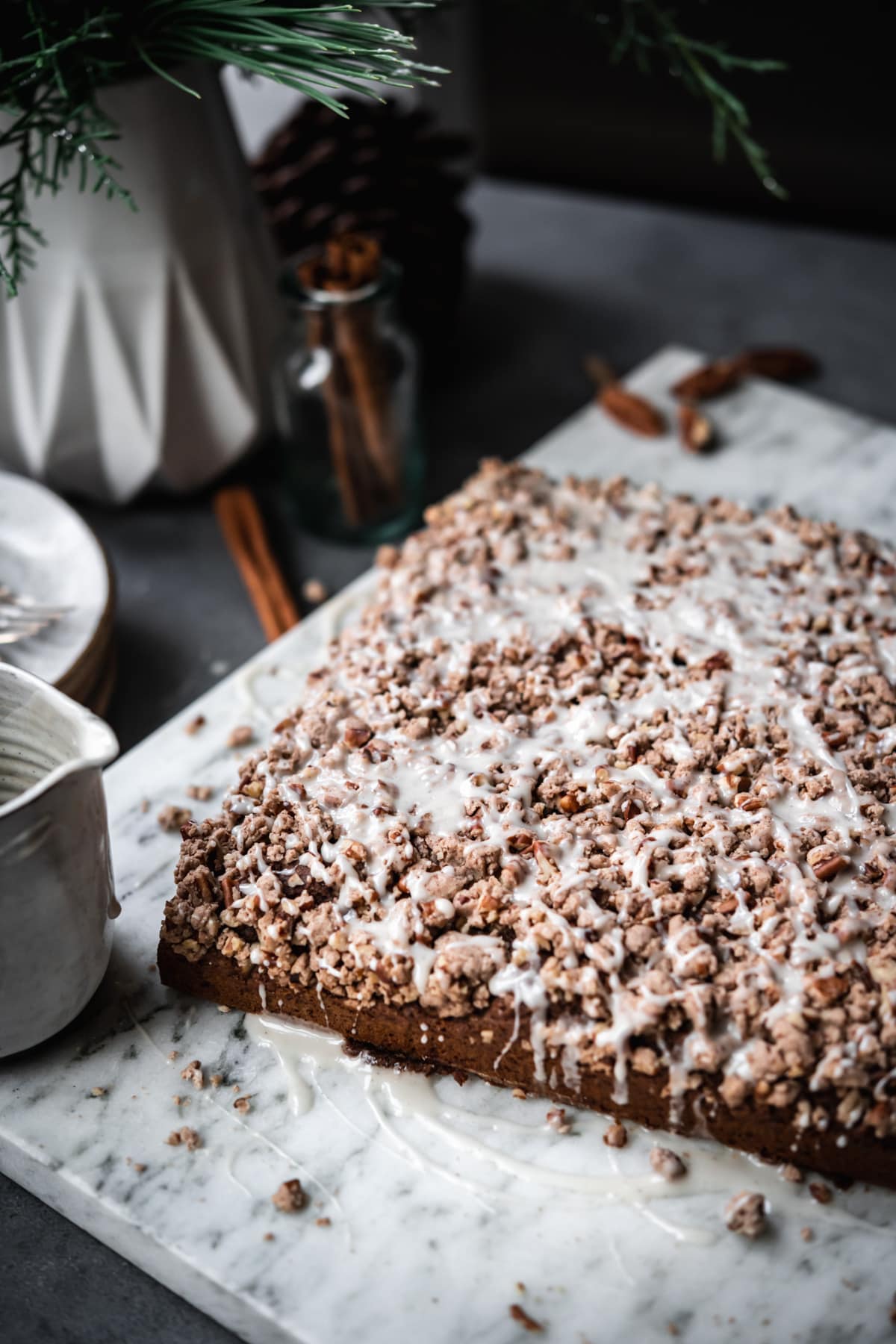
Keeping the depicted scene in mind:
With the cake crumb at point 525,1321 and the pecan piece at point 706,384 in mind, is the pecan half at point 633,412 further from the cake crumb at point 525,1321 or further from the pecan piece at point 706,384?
the cake crumb at point 525,1321

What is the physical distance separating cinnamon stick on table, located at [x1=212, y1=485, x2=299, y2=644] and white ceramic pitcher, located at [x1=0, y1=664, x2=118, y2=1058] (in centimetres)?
56

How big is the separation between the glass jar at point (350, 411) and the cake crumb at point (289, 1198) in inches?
36.0

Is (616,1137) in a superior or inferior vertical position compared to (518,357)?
inferior

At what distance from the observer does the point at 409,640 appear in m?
1.35

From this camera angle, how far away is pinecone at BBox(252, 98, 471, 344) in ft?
6.11

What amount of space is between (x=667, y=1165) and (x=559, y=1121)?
9cm

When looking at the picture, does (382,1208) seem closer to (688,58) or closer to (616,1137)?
(616,1137)

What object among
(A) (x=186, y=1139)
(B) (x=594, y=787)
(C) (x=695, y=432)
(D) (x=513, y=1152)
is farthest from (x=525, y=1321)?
(C) (x=695, y=432)

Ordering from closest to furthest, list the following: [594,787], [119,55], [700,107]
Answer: [594,787]
[119,55]
[700,107]

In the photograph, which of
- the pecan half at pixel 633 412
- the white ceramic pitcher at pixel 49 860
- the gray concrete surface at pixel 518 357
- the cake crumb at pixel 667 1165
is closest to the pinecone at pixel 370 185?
the gray concrete surface at pixel 518 357

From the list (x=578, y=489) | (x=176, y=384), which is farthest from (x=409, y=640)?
(x=176, y=384)

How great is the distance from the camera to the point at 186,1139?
1.06 m

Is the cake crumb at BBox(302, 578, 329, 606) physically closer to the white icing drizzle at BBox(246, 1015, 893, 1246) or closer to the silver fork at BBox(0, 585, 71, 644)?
the silver fork at BBox(0, 585, 71, 644)

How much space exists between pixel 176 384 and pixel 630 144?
1286 mm
